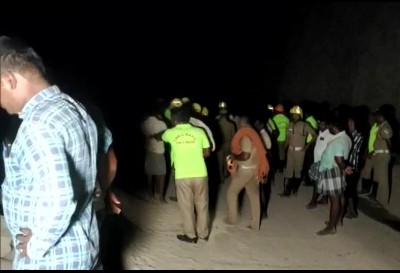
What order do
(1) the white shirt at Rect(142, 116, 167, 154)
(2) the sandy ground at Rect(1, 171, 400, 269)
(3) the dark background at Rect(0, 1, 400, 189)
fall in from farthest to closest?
(3) the dark background at Rect(0, 1, 400, 189) → (1) the white shirt at Rect(142, 116, 167, 154) → (2) the sandy ground at Rect(1, 171, 400, 269)

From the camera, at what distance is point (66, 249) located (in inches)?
94.7

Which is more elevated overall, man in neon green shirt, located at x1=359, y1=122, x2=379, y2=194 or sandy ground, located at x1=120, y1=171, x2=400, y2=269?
man in neon green shirt, located at x1=359, y1=122, x2=379, y2=194

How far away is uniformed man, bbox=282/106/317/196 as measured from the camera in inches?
391

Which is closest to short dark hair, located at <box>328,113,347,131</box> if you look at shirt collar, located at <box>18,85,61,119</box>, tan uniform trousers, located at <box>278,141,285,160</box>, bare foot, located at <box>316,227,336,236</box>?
bare foot, located at <box>316,227,336,236</box>

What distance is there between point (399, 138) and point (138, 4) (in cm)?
1632

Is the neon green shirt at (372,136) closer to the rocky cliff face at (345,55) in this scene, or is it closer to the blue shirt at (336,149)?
the blue shirt at (336,149)

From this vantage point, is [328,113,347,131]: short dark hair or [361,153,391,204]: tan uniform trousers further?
[361,153,391,204]: tan uniform trousers

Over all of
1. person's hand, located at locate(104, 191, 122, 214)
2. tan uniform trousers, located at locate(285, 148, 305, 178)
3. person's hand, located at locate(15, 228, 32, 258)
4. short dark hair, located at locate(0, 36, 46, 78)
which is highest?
short dark hair, located at locate(0, 36, 46, 78)

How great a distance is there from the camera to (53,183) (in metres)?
2.19

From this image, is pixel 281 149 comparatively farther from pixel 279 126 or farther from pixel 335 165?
pixel 335 165

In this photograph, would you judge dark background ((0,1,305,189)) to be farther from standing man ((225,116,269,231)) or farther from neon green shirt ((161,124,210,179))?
neon green shirt ((161,124,210,179))

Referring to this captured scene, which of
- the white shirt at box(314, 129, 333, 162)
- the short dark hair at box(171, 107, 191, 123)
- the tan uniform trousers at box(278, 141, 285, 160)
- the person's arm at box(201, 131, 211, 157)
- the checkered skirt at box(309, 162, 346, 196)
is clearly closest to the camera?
the short dark hair at box(171, 107, 191, 123)

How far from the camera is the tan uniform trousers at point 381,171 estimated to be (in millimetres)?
9469

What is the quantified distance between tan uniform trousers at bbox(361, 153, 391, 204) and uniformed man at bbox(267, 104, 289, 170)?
7.35ft
